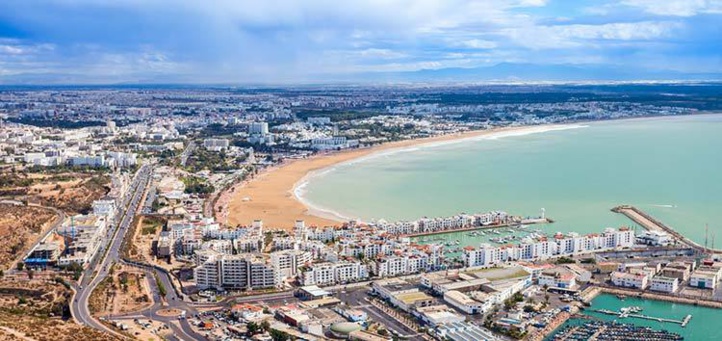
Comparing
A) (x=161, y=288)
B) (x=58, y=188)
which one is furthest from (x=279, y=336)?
(x=58, y=188)

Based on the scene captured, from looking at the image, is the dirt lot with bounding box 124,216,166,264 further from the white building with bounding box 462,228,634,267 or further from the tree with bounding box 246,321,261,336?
the white building with bounding box 462,228,634,267

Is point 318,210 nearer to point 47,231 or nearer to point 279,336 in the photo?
point 47,231

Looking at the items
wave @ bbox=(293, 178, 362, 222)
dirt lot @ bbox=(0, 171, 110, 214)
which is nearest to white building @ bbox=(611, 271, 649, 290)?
wave @ bbox=(293, 178, 362, 222)

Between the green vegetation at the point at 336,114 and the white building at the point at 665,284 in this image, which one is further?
the green vegetation at the point at 336,114

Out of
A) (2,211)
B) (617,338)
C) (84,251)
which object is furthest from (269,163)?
(617,338)

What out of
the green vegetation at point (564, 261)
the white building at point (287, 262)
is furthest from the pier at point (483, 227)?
the white building at point (287, 262)

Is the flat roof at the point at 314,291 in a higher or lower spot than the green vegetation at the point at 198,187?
lower

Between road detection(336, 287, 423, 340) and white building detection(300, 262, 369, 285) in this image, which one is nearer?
road detection(336, 287, 423, 340)

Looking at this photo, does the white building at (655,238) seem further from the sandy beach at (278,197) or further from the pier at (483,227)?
the sandy beach at (278,197)
